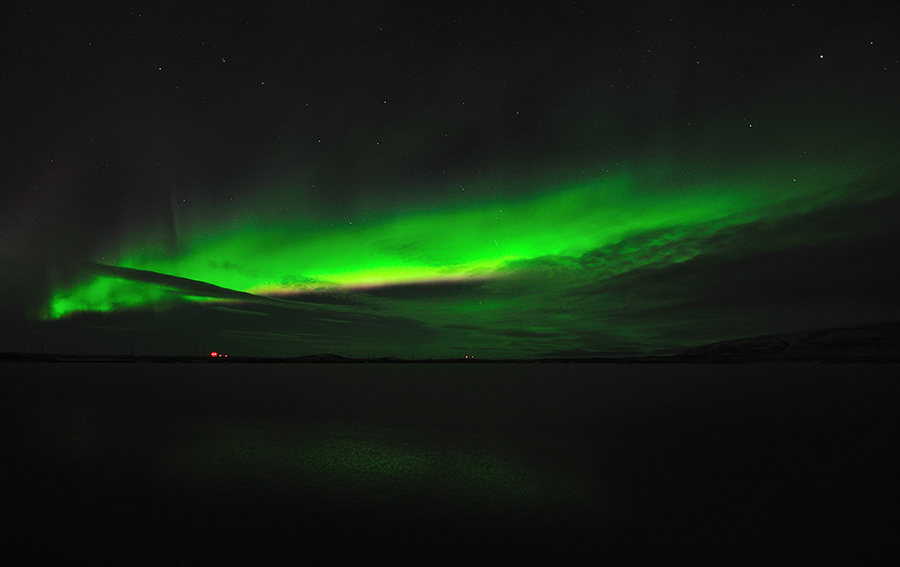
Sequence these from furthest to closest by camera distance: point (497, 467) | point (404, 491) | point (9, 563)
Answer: point (497, 467)
point (404, 491)
point (9, 563)

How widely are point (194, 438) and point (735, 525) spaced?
21771 mm

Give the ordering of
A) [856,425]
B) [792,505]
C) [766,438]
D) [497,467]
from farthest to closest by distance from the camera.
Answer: [856,425] → [766,438] → [497,467] → [792,505]

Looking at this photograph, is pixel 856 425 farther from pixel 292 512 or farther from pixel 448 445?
pixel 292 512

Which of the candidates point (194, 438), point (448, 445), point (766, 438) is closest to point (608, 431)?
point (766, 438)

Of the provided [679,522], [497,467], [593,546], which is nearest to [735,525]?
[679,522]

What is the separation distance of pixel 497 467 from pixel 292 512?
24.5ft

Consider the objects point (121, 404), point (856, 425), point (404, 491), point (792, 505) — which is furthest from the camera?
point (121, 404)

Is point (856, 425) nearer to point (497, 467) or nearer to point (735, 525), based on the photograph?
point (735, 525)

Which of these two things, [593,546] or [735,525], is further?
[735,525]

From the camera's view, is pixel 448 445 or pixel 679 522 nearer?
pixel 679 522

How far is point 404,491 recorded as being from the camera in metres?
12.6

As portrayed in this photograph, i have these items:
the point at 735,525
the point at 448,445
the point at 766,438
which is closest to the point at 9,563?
the point at 448,445

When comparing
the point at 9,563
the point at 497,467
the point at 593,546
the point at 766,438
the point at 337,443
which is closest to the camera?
the point at 9,563

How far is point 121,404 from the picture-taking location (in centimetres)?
3359
